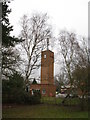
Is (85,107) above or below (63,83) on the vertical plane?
below

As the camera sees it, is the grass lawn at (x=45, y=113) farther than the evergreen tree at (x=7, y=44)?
No

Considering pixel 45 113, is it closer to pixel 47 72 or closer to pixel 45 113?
pixel 45 113

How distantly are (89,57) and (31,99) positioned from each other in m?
11.7

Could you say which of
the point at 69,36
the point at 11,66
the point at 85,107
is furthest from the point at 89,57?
the point at 69,36

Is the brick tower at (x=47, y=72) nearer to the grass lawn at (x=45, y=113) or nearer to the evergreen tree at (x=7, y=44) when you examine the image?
the evergreen tree at (x=7, y=44)

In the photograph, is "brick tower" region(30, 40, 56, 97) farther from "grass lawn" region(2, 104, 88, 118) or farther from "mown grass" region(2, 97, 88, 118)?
"grass lawn" region(2, 104, 88, 118)

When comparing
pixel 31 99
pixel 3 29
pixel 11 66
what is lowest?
pixel 31 99

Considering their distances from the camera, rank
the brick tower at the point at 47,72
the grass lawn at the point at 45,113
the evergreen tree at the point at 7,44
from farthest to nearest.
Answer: the brick tower at the point at 47,72 < the evergreen tree at the point at 7,44 < the grass lawn at the point at 45,113

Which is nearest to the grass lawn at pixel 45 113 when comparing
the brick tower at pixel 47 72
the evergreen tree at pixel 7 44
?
the evergreen tree at pixel 7 44

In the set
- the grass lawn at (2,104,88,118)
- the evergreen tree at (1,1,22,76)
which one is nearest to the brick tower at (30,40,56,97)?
the evergreen tree at (1,1,22,76)

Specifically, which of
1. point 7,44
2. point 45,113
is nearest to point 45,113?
point 45,113

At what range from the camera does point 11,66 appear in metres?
18.6

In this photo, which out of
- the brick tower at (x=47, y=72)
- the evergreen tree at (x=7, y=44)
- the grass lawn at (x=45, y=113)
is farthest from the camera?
the brick tower at (x=47, y=72)

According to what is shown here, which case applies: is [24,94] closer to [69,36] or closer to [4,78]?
[4,78]
